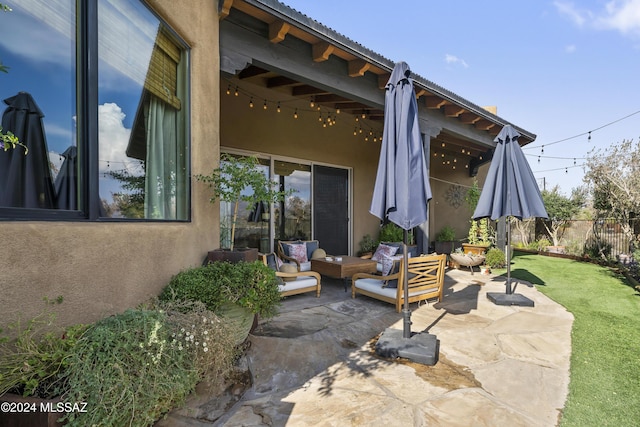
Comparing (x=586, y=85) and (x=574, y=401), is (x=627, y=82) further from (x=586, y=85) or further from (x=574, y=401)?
(x=574, y=401)

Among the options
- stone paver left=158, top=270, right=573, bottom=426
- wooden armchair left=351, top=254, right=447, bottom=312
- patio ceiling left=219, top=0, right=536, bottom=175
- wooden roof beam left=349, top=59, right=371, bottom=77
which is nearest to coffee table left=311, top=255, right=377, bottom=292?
wooden armchair left=351, top=254, right=447, bottom=312

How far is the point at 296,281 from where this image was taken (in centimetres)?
456

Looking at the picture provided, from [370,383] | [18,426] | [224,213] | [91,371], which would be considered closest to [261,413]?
[370,383]

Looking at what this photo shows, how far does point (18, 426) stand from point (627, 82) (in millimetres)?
15920


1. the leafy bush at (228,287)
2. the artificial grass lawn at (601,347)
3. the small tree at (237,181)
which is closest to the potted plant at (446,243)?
the artificial grass lawn at (601,347)

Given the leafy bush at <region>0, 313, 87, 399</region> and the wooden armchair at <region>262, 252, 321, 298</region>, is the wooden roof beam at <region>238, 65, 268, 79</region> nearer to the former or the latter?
the wooden armchair at <region>262, 252, 321, 298</region>

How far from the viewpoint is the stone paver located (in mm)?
1883

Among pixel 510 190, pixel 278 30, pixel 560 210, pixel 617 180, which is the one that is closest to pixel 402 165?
pixel 278 30

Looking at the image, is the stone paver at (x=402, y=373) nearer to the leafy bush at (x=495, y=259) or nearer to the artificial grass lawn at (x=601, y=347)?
the artificial grass lawn at (x=601, y=347)

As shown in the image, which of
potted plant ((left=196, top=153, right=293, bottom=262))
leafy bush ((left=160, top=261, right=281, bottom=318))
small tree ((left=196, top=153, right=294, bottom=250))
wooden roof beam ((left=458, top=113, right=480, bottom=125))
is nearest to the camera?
leafy bush ((left=160, top=261, right=281, bottom=318))

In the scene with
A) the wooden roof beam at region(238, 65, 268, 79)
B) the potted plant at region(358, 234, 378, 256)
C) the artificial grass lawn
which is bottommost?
the artificial grass lawn

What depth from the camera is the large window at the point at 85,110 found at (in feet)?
5.28

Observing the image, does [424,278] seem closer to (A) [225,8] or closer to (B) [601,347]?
(B) [601,347]

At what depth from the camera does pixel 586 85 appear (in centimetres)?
1092
